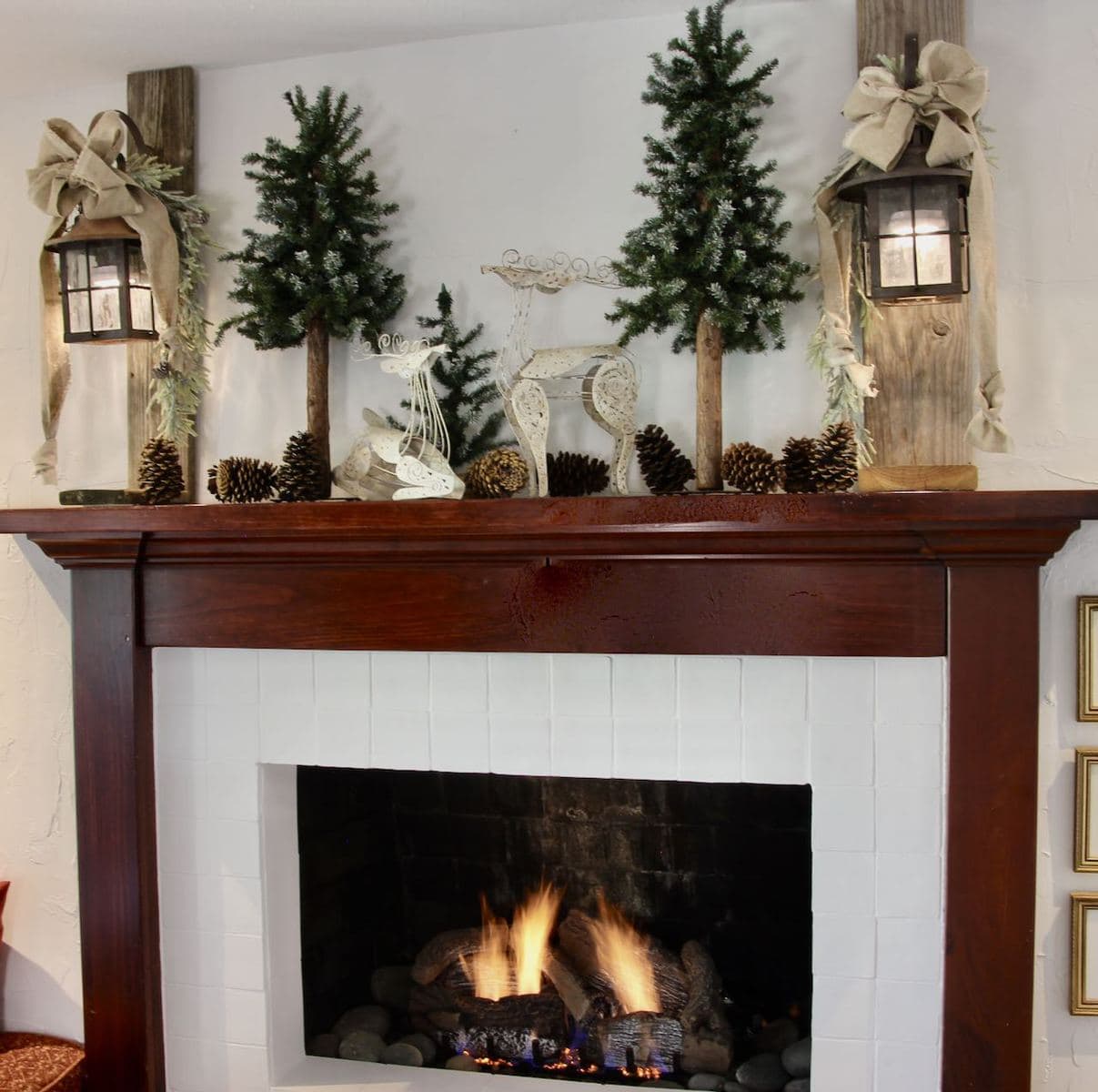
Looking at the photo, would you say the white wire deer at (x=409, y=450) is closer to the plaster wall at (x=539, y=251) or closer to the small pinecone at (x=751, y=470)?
the plaster wall at (x=539, y=251)

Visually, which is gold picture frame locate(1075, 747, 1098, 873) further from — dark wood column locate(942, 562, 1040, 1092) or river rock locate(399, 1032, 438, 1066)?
river rock locate(399, 1032, 438, 1066)

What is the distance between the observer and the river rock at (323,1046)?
2297 mm

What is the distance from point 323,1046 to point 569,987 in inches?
19.9

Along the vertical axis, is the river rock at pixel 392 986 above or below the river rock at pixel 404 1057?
above

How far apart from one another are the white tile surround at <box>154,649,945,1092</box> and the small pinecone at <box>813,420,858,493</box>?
0.97ft

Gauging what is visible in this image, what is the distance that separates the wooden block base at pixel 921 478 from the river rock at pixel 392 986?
1.40 m

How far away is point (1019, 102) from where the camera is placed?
1.92 m

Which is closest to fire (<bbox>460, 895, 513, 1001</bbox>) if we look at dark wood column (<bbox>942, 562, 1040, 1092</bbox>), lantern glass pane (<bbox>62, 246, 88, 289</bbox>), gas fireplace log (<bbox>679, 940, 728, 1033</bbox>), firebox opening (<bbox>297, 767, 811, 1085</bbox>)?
firebox opening (<bbox>297, 767, 811, 1085</bbox>)

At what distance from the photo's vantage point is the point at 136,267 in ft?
6.97

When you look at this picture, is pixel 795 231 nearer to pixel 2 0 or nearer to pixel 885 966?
pixel 885 966

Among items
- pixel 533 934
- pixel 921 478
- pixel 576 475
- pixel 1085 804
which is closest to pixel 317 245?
pixel 576 475

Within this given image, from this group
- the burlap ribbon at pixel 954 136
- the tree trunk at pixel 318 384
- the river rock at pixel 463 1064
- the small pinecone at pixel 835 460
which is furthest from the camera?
the river rock at pixel 463 1064

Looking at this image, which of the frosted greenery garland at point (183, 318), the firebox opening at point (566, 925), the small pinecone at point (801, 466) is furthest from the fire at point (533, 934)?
the frosted greenery garland at point (183, 318)

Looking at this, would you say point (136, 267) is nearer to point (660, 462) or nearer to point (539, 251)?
point (539, 251)
